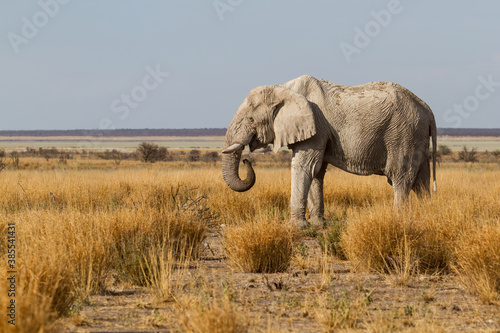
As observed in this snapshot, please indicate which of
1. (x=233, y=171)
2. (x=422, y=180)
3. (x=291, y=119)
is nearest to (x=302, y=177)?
(x=291, y=119)

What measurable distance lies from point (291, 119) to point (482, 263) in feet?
14.1

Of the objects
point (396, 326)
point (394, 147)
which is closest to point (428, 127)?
point (394, 147)

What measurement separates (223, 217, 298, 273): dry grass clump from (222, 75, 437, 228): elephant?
8.80 feet

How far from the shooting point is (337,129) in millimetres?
10070

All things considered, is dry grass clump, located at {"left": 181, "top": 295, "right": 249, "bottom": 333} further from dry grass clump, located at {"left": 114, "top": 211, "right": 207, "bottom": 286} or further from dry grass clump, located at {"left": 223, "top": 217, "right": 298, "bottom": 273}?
dry grass clump, located at {"left": 223, "top": 217, "right": 298, "bottom": 273}

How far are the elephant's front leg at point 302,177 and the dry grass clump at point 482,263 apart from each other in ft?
12.1

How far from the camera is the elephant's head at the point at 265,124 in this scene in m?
9.86

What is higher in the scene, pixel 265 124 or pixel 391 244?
pixel 265 124

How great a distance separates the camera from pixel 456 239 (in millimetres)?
7473

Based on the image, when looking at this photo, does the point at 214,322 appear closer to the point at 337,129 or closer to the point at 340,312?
the point at 340,312

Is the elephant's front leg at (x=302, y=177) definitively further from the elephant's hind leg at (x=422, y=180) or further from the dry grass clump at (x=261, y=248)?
the dry grass clump at (x=261, y=248)

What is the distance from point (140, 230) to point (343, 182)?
27.1 feet

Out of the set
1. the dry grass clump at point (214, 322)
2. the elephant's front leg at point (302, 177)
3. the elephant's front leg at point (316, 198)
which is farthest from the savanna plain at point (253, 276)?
the elephant's front leg at point (316, 198)

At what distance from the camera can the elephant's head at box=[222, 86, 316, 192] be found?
9859 millimetres
